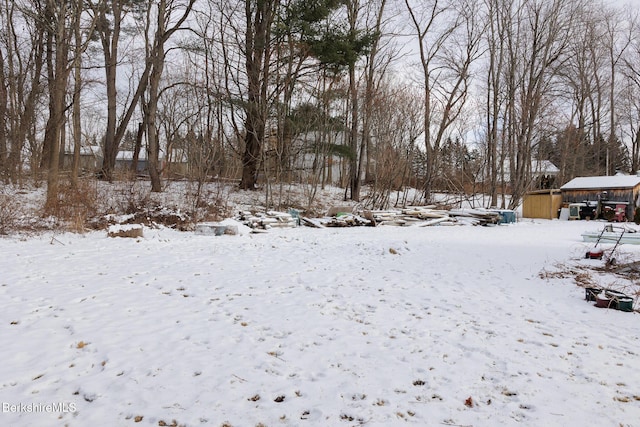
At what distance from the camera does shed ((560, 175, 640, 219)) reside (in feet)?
57.3

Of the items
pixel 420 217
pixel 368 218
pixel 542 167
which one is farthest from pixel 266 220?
pixel 542 167

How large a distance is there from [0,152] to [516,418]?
60.2ft

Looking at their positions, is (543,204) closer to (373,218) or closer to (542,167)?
(373,218)

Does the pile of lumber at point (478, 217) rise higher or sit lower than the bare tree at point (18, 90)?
lower

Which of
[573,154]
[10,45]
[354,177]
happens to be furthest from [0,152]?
[573,154]

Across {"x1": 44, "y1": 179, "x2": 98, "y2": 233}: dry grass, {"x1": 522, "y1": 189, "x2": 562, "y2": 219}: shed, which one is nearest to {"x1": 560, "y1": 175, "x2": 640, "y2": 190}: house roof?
{"x1": 522, "y1": 189, "x2": 562, "y2": 219}: shed

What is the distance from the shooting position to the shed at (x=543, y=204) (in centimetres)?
1950

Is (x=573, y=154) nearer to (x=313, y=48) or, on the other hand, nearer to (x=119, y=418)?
(x=313, y=48)

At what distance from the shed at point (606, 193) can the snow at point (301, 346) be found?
14.7 meters

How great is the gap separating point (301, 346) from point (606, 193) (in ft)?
66.8

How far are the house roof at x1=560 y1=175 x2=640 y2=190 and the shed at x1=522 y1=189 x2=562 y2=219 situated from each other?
69 cm

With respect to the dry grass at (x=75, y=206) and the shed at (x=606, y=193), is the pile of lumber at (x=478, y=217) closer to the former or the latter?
the shed at (x=606, y=193)

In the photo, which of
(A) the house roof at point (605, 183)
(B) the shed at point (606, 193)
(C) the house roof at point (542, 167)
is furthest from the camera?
(C) the house roof at point (542, 167)

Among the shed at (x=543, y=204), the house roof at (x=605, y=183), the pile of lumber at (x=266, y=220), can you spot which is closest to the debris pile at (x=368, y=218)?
the pile of lumber at (x=266, y=220)
